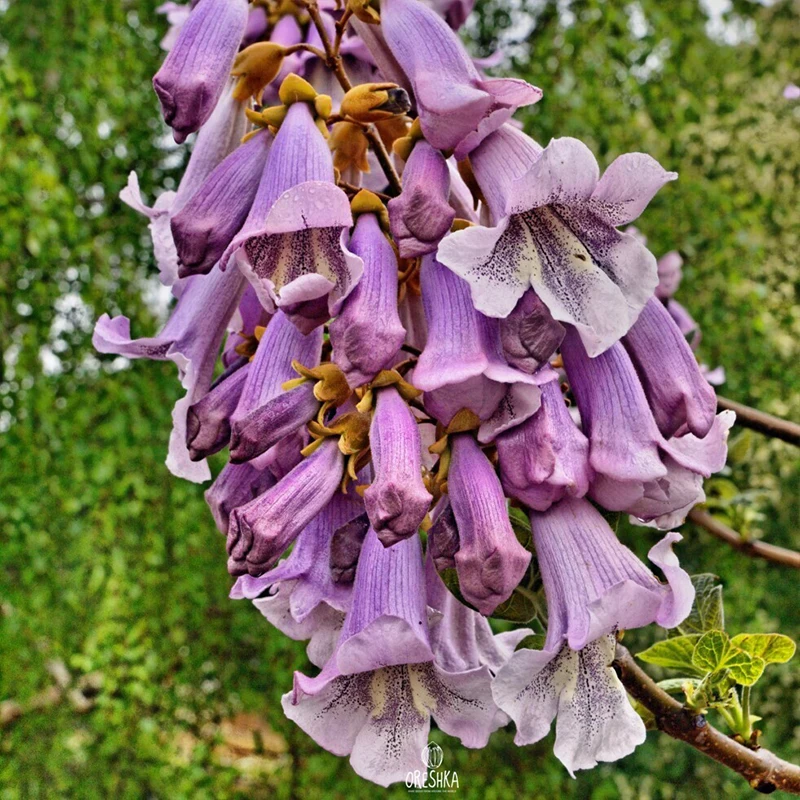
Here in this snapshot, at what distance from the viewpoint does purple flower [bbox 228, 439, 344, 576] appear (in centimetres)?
38

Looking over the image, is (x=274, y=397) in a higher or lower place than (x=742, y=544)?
higher

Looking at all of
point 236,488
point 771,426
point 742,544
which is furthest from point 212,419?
point 742,544

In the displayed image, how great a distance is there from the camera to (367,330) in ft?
1.18

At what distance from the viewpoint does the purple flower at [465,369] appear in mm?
358

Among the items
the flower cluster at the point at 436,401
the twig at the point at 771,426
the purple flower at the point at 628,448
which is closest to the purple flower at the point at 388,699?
the flower cluster at the point at 436,401

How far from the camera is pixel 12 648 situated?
50.1 inches

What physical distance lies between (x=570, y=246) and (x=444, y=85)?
95mm

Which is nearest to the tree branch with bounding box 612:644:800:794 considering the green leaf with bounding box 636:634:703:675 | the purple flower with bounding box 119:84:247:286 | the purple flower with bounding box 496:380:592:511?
the green leaf with bounding box 636:634:703:675

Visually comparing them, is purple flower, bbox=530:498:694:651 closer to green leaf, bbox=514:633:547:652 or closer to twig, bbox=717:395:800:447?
green leaf, bbox=514:633:547:652

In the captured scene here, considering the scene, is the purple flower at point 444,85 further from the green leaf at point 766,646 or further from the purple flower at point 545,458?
the green leaf at point 766,646

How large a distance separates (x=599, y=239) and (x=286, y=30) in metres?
0.28

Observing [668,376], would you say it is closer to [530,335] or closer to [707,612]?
[530,335]

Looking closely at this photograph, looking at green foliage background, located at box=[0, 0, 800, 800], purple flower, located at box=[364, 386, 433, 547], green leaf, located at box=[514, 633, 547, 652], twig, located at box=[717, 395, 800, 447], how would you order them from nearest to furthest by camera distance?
purple flower, located at box=[364, 386, 433, 547]
green leaf, located at box=[514, 633, 547, 652]
twig, located at box=[717, 395, 800, 447]
green foliage background, located at box=[0, 0, 800, 800]

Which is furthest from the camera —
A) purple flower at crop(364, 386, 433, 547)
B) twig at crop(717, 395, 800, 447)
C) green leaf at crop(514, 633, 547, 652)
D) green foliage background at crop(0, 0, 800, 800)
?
green foliage background at crop(0, 0, 800, 800)
